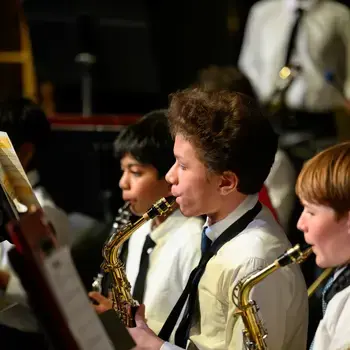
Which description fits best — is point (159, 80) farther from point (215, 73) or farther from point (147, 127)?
point (147, 127)

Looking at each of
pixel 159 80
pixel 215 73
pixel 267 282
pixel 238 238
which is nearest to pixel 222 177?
pixel 238 238

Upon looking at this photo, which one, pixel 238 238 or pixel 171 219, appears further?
pixel 171 219

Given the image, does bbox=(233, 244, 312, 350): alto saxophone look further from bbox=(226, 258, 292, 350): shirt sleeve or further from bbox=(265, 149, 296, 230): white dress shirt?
bbox=(265, 149, 296, 230): white dress shirt

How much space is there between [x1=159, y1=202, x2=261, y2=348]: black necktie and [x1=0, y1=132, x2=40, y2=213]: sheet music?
510 mm

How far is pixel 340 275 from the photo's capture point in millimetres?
1660

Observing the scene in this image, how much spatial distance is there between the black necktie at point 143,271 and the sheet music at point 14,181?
0.65m

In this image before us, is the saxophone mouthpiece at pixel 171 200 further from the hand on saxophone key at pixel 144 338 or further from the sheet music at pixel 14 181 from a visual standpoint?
the sheet music at pixel 14 181

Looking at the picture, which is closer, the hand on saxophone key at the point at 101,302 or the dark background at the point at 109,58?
the hand on saxophone key at the point at 101,302

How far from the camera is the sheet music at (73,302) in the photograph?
3.94 ft

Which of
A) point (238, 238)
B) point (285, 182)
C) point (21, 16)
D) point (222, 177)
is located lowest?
point (285, 182)

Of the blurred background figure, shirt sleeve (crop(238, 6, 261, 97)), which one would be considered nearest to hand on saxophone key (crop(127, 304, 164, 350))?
the blurred background figure

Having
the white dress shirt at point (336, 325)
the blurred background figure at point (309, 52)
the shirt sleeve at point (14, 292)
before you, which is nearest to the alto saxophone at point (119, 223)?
the shirt sleeve at point (14, 292)

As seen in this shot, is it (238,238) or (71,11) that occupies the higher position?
(71,11)

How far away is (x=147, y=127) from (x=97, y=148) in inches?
46.7
